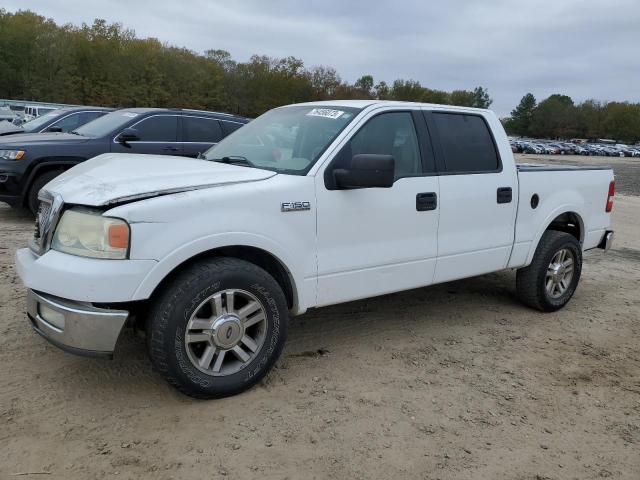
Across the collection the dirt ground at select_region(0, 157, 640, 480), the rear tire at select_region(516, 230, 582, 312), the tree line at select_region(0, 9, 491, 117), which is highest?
the tree line at select_region(0, 9, 491, 117)

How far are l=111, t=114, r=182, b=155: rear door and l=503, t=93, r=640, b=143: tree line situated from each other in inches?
5222

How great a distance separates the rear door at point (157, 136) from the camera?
8.77 meters

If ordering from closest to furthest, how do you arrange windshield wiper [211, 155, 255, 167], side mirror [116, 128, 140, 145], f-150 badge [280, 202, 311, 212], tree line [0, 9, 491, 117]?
1. f-150 badge [280, 202, 311, 212]
2. windshield wiper [211, 155, 255, 167]
3. side mirror [116, 128, 140, 145]
4. tree line [0, 9, 491, 117]

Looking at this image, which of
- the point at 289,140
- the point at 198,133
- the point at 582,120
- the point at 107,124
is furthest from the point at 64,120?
the point at 582,120

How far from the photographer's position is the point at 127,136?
8.16 metres

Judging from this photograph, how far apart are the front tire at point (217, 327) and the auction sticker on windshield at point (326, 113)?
1.36m

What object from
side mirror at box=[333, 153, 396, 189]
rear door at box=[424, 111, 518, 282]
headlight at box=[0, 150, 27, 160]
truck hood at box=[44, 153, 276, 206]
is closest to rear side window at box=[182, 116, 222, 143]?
headlight at box=[0, 150, 27, 160]

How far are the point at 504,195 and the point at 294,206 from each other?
2105 millimetres

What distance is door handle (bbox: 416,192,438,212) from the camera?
415 cm

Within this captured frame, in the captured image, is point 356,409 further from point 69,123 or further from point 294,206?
point 69,123

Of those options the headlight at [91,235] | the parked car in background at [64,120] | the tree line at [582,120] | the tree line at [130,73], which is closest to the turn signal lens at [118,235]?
the headlight at [91,235]

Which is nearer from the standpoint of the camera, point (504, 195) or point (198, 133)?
point (504, 195)

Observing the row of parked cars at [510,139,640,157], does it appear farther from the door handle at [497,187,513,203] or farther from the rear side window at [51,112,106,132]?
the door handle at [497,187,513,203]

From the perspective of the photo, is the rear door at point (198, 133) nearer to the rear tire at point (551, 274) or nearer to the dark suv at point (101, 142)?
the dark suv at point (101, 142)
